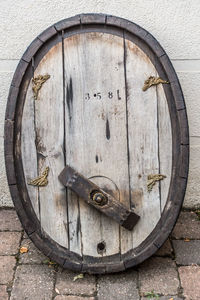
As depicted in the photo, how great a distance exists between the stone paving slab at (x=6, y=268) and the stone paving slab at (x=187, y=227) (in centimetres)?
104

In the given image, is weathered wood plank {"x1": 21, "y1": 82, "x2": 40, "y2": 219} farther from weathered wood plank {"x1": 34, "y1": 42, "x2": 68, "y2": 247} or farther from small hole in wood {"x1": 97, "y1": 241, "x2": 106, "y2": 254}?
small hole in wood {"x1": 97, "y1": 241, "x2": 106, "y2": 254}

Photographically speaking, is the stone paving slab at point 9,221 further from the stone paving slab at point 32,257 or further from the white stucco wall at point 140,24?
the white stucco wall at point 140,24

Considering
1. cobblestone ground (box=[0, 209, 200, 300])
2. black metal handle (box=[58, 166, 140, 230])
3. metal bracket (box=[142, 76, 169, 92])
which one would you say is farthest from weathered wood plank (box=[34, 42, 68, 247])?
metal bracket (box=[142, 76, 169, 92])

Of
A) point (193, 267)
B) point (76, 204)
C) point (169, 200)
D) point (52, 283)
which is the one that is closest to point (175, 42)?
point (169, 200)

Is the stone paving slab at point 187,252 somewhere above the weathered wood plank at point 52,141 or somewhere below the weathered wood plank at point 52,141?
below

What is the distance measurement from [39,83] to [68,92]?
17 centimetres

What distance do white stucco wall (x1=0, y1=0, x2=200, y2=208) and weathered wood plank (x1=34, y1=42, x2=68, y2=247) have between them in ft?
1.75

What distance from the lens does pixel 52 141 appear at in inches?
96.2

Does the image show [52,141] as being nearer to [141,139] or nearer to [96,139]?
[96,139]

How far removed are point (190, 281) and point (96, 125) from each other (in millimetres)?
1016

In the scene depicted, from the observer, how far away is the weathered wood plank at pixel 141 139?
2.38 m

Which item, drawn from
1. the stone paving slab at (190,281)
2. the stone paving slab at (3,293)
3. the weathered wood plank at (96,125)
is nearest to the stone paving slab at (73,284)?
the weathered wood plank at (96,125)

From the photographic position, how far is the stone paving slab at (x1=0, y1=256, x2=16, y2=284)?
243cm

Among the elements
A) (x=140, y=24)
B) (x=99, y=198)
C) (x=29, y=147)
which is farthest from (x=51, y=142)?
(x=140, y=24)
